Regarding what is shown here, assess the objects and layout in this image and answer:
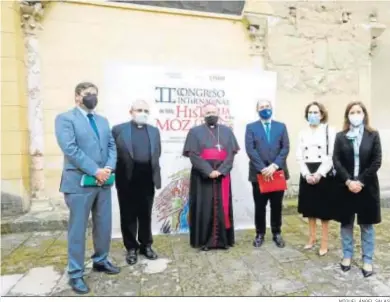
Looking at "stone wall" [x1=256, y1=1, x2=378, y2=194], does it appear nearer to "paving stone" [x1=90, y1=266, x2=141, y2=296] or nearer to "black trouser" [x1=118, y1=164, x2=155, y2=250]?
"black trouser" [x1=118, y1=164, x2=155, y2=250]

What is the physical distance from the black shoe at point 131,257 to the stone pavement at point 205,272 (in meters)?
0.06

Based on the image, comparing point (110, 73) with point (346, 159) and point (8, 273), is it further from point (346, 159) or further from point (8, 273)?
point (346, 159)

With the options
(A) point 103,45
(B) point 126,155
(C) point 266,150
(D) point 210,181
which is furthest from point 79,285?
(A) point 103,45

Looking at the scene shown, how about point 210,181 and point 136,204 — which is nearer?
point 136,204

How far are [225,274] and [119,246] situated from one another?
1.45 m

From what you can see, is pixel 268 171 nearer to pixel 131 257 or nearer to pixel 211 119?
pixel 211 119

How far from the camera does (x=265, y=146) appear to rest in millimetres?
3863

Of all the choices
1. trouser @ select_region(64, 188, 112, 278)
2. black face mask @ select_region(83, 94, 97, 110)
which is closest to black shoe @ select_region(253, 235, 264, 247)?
trouser @ select_region(64, 188, 112, 278)

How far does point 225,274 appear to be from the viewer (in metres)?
3.20

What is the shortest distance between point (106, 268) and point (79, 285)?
38 cm

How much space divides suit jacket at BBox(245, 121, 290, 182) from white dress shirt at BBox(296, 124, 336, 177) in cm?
21

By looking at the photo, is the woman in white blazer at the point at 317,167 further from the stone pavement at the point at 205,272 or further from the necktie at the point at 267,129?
the stone pavement at the point at 205,272

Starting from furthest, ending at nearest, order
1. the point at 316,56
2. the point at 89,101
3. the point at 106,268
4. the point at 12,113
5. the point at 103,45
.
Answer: the point at 316,56 < the point at 103,45 < the point at 12,113 < the point at 106,268 < the point at 89,101

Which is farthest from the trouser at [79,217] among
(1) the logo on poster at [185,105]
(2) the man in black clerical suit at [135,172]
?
(1) the logo on poster at [185,105]
